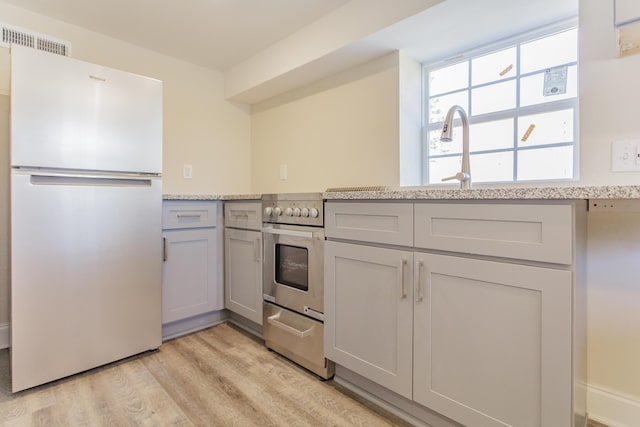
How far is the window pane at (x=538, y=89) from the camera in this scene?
164 cm

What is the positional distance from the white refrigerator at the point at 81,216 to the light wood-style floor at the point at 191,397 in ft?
0.46

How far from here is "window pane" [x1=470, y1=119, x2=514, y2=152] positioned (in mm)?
1852

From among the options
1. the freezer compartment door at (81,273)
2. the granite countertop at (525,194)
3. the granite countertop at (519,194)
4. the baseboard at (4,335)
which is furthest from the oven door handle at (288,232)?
the baseboard at (4,335)

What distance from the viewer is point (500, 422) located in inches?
43.5

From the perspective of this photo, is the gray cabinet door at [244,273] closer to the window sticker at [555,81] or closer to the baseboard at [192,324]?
the baseboard at [192,324]

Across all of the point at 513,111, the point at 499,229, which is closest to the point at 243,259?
the point at 499,229

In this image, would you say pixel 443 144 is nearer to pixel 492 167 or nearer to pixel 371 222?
pixel 492 167

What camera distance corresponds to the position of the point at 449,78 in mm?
2117

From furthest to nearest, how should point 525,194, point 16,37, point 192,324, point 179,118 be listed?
1. point 179,118
2. point 192,324
3. point 16,37
4. point 525,194

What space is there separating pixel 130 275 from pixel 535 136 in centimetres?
246

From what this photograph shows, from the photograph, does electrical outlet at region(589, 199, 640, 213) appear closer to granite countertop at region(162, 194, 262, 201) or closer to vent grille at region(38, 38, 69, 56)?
granite countertop at region(162, 194, 262, 201)

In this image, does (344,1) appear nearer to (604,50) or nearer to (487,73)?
(487,73)

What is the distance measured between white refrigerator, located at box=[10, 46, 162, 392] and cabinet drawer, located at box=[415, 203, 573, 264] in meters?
1.67

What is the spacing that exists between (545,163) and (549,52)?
0.59m
